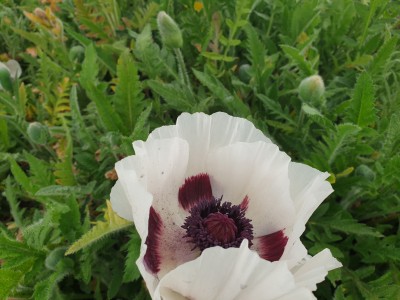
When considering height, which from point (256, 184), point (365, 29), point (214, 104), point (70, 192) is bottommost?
point (70, 192)

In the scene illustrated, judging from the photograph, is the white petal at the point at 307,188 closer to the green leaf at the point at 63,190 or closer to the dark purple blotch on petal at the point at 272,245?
the dark purple blotch on petal at the point at 272,245

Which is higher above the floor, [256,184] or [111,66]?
→ [256,184]

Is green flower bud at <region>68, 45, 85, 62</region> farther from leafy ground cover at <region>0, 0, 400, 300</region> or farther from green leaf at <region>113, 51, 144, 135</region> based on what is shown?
green leaf at <region>113, 51, 144, 135</region>

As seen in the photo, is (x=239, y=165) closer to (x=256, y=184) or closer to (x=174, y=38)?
(x=256, y=184)

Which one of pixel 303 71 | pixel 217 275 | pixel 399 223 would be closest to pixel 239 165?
pixel 217 275

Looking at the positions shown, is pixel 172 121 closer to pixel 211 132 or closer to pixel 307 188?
pixel 211 132
